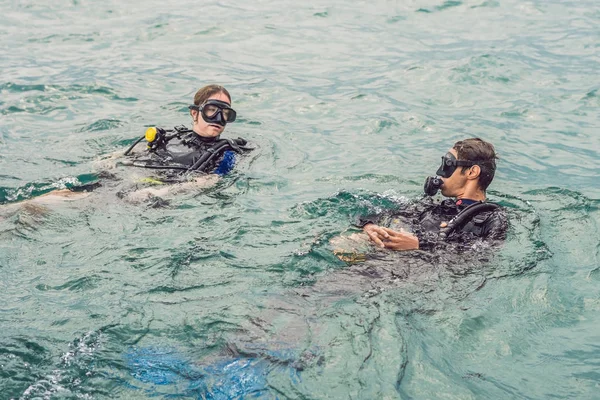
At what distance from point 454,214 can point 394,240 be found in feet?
2.60

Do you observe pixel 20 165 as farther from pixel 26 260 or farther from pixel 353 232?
pixel 353 232

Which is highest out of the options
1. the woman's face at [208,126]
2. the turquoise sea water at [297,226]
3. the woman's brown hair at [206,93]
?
the woman's brown hair at [206,93]

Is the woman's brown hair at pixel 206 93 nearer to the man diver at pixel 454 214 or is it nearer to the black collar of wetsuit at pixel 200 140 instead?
the black collar of wetsuit at pixel 200 140

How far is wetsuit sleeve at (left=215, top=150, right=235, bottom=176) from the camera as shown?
23.1 feet

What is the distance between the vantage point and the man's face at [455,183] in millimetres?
5793

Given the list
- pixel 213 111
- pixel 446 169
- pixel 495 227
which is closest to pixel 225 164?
pixel 213 111

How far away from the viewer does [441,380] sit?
4051mm

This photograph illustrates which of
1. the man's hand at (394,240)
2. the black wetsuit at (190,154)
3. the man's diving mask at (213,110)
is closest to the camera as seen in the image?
the man's hand at (394,240)

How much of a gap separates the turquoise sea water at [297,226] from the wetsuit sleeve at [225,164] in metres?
0.16

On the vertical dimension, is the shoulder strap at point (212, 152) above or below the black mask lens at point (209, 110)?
below

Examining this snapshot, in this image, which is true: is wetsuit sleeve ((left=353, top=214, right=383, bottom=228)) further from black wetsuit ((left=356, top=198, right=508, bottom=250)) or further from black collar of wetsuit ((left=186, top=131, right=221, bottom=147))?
black collar of wetsuit ((left=186, top=131, right=221, bottom=147))

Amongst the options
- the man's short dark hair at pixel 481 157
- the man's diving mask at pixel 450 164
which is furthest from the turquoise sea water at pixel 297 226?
the man's diving mask at pixel 450 164

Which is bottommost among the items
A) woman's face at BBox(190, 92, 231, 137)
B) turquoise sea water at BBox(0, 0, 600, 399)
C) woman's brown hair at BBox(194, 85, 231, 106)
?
turquoise sea water at BBox(0, 0, 600, 399)

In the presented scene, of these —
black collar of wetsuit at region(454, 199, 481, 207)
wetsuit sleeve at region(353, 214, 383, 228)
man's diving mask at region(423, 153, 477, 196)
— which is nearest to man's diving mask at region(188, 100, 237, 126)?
wetsuit sleeve at region(353, 214, 383, 228)
